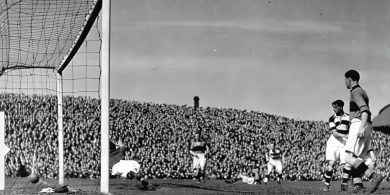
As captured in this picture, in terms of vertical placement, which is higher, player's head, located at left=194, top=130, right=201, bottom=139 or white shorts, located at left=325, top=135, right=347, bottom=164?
player's head, located at left=194, top=130, right=201, bottom=139

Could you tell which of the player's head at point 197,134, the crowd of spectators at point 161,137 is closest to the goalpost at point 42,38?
the crowd of spectators at point 161,137

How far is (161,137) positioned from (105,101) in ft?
47.1

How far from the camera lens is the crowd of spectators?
22.0 meters

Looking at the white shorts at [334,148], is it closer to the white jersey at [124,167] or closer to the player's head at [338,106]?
the player's head at [338,106]

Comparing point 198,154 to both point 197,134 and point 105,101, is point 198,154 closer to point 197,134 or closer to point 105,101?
point 197,134

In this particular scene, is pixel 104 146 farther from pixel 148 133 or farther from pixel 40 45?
pixel 148 133

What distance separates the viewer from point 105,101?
10.5m

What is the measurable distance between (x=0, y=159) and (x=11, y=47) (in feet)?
16.9

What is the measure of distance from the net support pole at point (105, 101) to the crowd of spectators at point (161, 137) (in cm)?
1061

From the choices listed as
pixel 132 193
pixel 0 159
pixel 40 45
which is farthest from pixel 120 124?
pixel 0 159

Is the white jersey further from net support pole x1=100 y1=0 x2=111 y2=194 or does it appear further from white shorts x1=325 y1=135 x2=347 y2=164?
net support pole x1=100 y1=0 x2=111 y2=194

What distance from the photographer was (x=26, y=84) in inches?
561

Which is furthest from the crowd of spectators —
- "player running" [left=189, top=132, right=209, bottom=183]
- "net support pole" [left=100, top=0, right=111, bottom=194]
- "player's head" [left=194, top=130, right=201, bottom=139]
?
"net support pole" [left=100, top=0, right=111, bottom=194]

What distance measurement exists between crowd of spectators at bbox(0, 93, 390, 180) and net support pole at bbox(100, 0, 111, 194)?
34.8 feet
